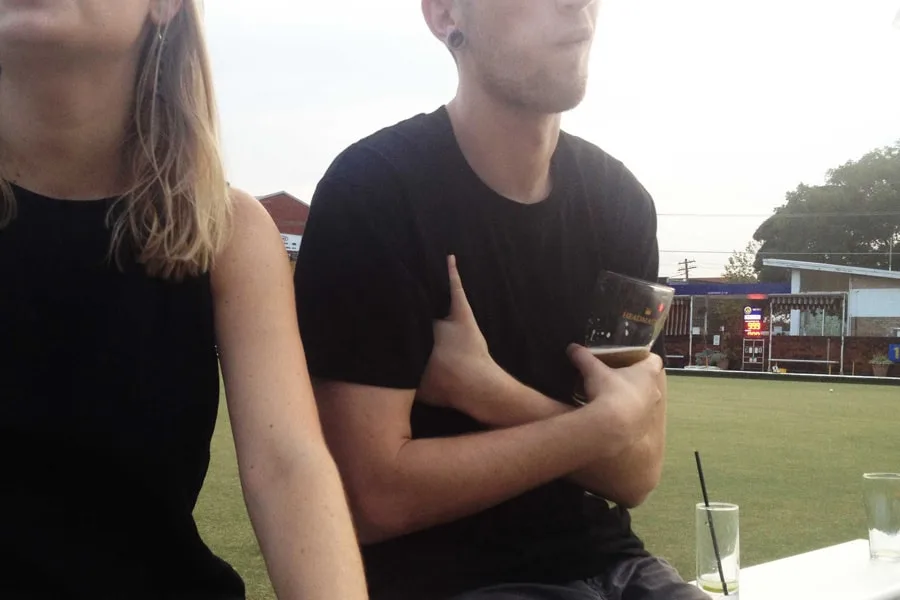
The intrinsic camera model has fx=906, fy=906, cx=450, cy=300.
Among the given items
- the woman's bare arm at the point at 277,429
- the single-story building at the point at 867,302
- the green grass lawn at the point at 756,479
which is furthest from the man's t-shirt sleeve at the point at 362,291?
the single-story building at the point at 867,302

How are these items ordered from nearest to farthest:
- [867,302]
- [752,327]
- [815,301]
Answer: [752,327], [867,302], [815,301]

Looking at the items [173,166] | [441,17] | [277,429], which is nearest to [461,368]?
[277,429]

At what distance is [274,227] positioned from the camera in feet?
3.63

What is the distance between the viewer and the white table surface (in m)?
1.80

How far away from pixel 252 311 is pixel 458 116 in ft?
2.01

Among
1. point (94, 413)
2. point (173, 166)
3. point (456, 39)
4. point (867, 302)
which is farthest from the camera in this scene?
point (867, 302)

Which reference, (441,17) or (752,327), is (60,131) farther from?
(752,327)

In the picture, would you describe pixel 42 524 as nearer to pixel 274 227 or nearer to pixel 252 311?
pixel 252 311

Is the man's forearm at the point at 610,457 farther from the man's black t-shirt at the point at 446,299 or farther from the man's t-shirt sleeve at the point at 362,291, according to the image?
the man's t-shirt sleeve at the point at 362,291

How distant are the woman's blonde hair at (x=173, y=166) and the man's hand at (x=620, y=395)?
614 millimetres

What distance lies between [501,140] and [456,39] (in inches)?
7.4

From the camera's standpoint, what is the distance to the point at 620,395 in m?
1.37

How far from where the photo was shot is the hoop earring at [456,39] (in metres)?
1.49

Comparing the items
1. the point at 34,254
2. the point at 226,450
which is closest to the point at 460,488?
the point at 34,254
